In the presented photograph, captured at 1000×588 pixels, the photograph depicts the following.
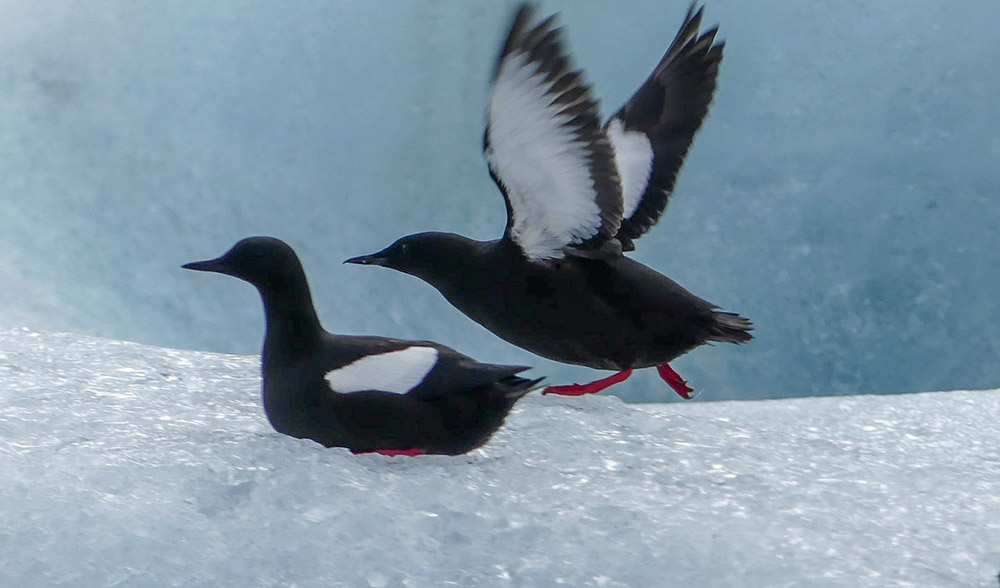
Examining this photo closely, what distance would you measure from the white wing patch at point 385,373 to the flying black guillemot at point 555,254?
186 millimetres

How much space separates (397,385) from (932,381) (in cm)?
314

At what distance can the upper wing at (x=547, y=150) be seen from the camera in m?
1.46

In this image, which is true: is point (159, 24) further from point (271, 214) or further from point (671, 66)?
point (671, 66)

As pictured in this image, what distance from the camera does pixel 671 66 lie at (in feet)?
6.79

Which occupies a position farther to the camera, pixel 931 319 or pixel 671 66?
pixel 931 319

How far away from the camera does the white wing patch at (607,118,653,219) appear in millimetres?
2020

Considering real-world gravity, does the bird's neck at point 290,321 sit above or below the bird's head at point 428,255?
below

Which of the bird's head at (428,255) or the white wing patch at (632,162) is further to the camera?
the white wing patch at (632,162)

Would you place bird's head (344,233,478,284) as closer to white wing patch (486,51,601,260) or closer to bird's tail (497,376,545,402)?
white wing patch (486,51,601,260)

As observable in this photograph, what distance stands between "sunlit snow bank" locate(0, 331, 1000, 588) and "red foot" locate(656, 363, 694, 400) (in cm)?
11

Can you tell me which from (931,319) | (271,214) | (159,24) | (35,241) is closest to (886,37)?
(931,319)

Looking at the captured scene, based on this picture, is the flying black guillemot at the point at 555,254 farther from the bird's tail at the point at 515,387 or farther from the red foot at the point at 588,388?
the bird's tail at the point at 515,387

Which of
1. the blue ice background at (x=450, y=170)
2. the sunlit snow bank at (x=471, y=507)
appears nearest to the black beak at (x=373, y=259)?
the sunlit snow bank at (x=471, y=507)

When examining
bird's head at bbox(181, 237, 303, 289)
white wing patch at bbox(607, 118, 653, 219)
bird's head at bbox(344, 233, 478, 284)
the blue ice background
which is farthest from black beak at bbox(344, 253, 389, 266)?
the blue ice background
